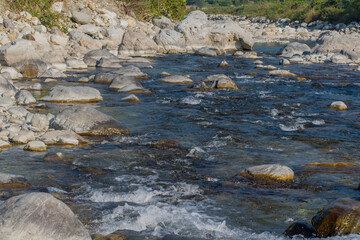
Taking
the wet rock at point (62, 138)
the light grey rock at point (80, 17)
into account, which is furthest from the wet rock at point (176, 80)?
the light grey rock at point (80, 17)

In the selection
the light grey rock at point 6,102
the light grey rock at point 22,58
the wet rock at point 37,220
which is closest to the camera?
the wet rock at point 37,220

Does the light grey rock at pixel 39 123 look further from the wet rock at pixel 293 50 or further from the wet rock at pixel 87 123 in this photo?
the wet rock at pixel 293 50

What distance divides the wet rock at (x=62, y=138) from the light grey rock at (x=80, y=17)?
16.6 metres

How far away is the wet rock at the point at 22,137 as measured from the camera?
286 inches

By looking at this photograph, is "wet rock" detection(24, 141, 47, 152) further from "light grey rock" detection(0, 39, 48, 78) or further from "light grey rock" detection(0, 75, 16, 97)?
"light grey rock" detection(0, 39, 48, 78)

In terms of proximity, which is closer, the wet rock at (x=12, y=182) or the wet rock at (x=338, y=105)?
the wet rock at (x=12, y=182)

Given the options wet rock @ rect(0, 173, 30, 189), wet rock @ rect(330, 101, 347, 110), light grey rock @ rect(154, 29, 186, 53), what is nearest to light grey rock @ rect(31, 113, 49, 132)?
wet rock @ rect(0, 173, 30, 189)

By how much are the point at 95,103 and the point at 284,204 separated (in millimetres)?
6459

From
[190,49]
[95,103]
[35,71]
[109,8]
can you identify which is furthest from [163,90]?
[109,8]

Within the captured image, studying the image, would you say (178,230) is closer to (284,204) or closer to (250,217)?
(250,217)

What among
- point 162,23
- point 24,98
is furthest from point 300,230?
point 162,23

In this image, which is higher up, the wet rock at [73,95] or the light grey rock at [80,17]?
the light grey rock at [80,17]

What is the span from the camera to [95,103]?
10625mm

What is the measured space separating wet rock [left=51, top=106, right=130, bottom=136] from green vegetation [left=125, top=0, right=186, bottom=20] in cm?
2305
